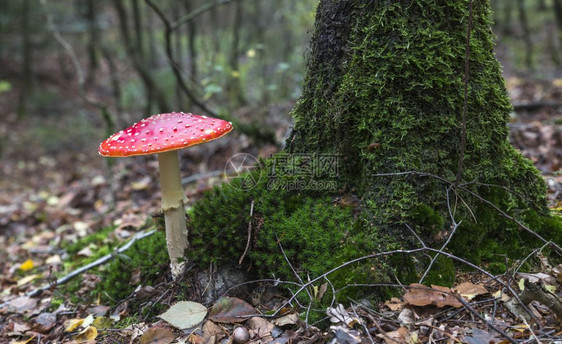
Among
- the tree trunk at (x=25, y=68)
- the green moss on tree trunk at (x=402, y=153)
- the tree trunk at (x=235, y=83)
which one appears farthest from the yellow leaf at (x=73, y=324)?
the tree trunk at (x=25, y=68)

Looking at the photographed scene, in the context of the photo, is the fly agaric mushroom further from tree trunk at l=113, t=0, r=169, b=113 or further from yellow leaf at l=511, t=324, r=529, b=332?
tree trunk at l=113, t=0, r=169, b=113

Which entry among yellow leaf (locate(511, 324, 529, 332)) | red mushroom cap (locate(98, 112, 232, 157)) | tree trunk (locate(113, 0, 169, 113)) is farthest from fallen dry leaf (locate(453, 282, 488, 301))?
tree trunk (locate(113, 0, 169, 113))

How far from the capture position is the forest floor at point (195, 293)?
2.35m

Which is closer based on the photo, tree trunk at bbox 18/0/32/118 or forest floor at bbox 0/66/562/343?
forest floor at bbox 0/66/562/343

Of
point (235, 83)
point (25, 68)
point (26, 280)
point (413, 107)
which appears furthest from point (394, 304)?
point (25, 68)

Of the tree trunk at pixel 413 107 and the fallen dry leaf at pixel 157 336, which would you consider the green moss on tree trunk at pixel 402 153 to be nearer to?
the tree trunk at pixel 413 107

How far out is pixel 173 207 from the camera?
3162 millimetres

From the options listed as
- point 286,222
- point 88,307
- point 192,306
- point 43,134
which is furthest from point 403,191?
point 43,134

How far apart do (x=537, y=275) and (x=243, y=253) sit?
2.06 meters

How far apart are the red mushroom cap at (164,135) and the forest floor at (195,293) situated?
1.19m

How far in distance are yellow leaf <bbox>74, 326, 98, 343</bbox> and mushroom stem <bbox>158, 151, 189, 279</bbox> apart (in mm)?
706

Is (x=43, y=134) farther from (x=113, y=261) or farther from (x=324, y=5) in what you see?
(x=324, y=5)

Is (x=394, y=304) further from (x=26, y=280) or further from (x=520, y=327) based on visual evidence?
(x=26, y=280)

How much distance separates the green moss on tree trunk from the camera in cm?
271
